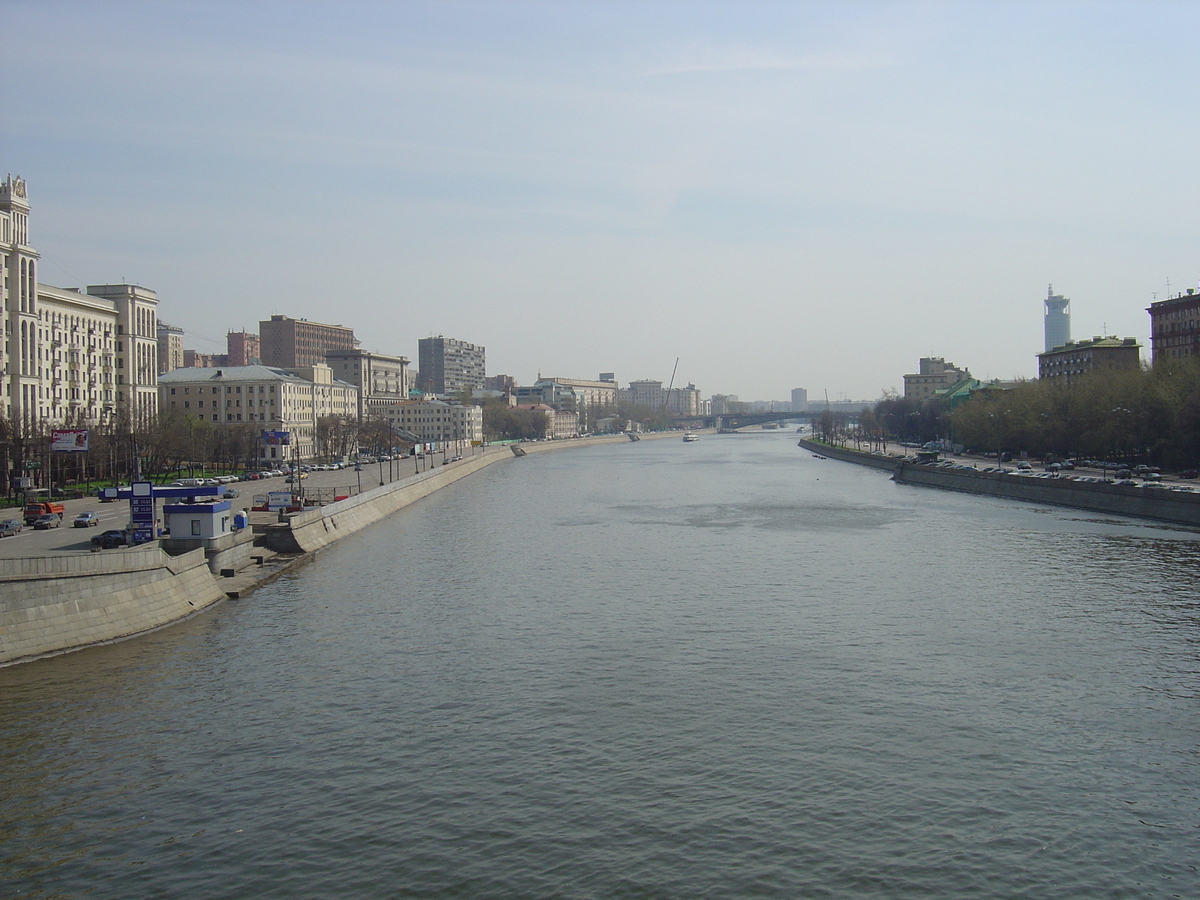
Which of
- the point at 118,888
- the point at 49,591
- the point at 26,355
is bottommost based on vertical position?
the point at 118,888

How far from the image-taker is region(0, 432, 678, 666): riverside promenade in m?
18.2

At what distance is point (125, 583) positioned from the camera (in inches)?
810

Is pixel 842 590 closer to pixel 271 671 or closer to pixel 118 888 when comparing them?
pixel 271 671

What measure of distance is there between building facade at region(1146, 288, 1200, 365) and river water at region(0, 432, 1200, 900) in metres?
45.1

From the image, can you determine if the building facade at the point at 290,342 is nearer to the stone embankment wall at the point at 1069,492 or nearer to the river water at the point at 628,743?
the stone embankment wall at the point at 1069,492

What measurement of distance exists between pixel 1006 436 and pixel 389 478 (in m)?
41.1

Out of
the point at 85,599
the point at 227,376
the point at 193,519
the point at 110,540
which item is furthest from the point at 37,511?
the point at 227,376

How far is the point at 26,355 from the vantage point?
1820 inches

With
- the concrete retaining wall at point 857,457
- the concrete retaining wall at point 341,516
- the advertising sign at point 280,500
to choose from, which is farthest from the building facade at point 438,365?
the advertising sign at point 280,500

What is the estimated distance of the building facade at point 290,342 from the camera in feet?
454

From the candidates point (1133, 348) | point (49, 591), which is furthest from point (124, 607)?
→ point (1133, 348)

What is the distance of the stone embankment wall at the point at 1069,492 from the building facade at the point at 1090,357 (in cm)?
1803

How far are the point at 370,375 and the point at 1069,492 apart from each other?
102m

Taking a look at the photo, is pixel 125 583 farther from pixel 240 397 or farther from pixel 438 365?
pixel 438 365
